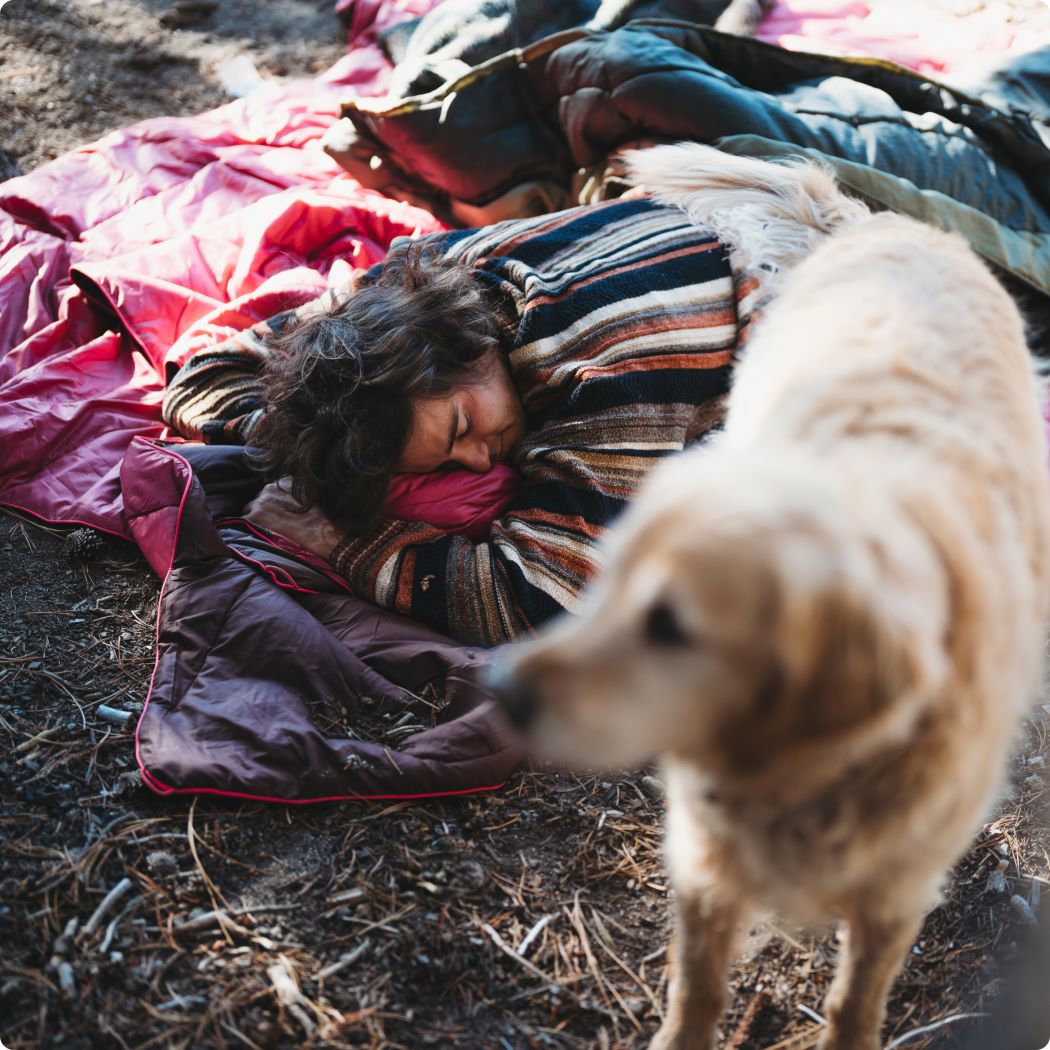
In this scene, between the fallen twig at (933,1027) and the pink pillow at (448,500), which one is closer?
the fallen twig at (933,1027)

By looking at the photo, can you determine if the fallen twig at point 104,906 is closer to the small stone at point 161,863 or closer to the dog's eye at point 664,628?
the small stone at point 161,863

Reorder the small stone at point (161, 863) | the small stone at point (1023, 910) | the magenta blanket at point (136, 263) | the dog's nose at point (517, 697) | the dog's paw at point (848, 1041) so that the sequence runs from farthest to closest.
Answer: the magenta blanket at point (136, 263)
the small stone at point (1023, 910)
the small stone at point (161, 863)
the dog's paw at point (848, 1041)
the dog's nose at point (517, 697)

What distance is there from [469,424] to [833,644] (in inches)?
71.2

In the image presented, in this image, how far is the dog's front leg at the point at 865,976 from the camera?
1456 mm

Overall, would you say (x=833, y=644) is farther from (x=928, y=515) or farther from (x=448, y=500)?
(x=448, y=500)

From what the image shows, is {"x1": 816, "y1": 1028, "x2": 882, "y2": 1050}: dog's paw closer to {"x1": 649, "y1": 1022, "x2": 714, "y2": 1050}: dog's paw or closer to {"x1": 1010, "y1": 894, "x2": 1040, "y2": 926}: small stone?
{"x1": 649, "y1": 1022, "x2": 714, "y2": 1050}: dog's paw

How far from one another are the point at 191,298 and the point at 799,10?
337 cm

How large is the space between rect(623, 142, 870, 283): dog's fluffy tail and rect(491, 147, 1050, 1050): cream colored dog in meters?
1.03

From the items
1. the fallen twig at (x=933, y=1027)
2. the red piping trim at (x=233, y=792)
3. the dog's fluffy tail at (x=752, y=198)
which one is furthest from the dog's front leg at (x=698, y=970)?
→ the dog's fluffy tail at (x=752, y=198)

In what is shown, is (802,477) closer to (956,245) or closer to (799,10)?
(956,245)

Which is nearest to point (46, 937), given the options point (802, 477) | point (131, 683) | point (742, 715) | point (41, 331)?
point (131, 683)

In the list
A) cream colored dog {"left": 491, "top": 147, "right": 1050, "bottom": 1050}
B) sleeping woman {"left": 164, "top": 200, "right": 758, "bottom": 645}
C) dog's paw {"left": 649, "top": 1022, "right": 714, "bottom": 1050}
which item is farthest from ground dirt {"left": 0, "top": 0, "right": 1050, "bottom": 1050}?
sleeping woman {"left": 164, "top": 200, "right": 758, "bottom": 645}

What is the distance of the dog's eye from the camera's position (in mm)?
1093

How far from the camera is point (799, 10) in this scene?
4.65 m
